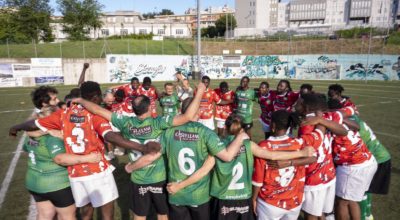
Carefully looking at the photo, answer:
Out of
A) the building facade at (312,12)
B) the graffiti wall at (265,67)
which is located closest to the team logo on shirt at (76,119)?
the graffiti wall at (265,67)

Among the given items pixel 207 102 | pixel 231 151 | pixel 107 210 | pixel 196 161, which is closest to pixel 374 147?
pixel 231 151

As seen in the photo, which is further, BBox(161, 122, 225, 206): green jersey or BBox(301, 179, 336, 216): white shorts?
BBox(301, 179, 336, 216): white shorts

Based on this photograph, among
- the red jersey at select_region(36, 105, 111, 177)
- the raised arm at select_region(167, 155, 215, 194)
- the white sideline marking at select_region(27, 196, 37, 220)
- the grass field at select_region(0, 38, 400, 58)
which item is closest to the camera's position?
the raised arm at select_region(167, 155, 215, 194)

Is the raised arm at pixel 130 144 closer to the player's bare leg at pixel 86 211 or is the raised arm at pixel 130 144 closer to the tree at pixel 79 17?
the player's bare leg at pixel 86 211

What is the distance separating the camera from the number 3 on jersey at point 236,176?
12.5 feet

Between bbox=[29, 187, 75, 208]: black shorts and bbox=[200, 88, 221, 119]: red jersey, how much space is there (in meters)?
6.55

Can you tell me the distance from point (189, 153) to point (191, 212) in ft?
2.91

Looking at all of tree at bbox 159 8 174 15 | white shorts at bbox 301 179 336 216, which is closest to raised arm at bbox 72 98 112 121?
white shorts at bbox 301 179 336 216

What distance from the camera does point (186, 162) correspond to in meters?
3.81

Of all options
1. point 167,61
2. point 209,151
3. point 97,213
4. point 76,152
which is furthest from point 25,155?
point 167,61

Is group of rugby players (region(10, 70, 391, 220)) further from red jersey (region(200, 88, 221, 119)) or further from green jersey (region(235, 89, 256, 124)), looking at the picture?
red jersey (region(200, 88, 221, 119))

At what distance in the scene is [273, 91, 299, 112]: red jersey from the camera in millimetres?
8875

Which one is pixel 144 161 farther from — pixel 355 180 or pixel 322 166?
pixel 355 180

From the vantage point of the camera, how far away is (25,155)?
9.76 m
